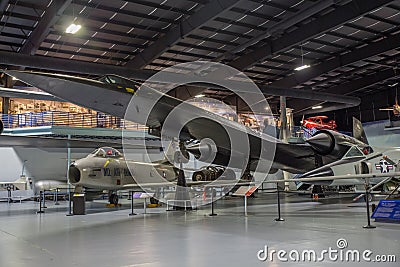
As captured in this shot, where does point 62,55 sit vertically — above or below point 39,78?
above

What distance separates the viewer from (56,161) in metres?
24.7

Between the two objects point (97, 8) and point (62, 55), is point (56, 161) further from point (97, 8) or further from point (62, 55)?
point (97, 8)

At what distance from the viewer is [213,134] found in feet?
32.0

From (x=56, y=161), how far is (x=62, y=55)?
27.3ft

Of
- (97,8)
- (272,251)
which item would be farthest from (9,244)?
(97,8)

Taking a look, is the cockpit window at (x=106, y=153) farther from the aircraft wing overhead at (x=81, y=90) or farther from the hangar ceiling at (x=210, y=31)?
the aircraft wing overhead at (x=81, y=90)

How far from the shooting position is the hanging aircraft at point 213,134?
6.85 metres

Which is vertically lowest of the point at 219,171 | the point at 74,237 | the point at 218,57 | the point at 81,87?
the point at 74,237

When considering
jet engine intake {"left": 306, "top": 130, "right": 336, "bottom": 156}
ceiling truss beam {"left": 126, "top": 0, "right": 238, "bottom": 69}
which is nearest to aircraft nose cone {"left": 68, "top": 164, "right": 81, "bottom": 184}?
ceiling truss beam {"left": 126, "top": 0, "right": 238, "bottom": 69}

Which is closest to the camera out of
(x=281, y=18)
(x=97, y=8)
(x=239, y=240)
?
(x=239, y=240)

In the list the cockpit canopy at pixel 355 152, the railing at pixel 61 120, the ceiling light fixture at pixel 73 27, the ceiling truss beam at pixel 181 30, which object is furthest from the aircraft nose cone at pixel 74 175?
the railing at pixel 61 120

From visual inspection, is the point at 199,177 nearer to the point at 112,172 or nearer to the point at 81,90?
the point at 112,172

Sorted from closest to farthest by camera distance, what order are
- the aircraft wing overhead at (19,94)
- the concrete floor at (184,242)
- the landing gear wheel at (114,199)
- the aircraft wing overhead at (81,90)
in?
the concrete floor at (184,242) < the aircraft wing overhead at (81,90) < the landing gear wheel at (114,199) < the aircraft wing overhead at (19,94)

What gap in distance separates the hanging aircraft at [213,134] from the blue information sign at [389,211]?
785mm
